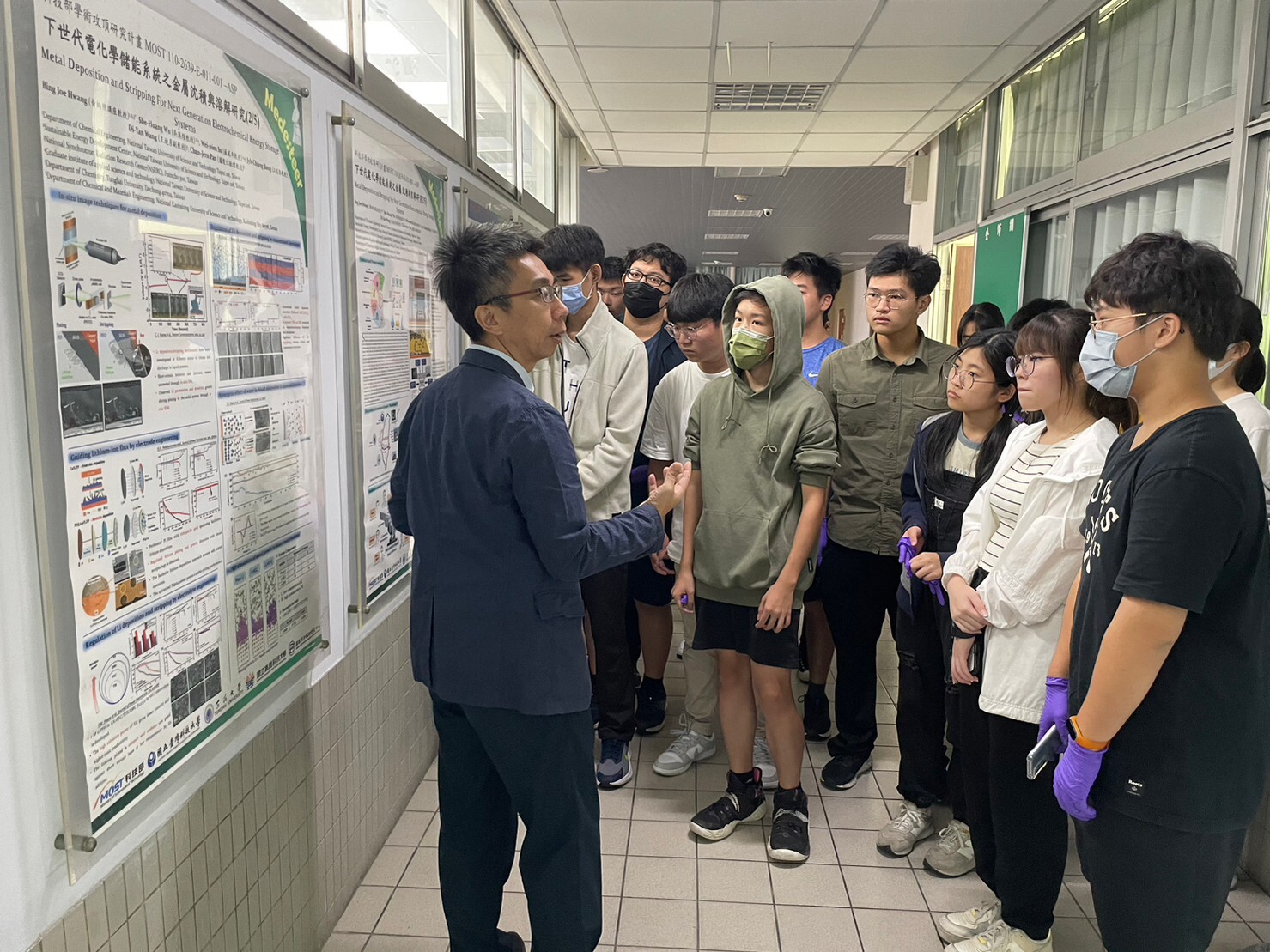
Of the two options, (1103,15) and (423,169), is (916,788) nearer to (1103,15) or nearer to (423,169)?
(423,169)

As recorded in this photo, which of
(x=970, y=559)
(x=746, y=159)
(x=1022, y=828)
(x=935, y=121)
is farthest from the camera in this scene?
(x=746, y=159)

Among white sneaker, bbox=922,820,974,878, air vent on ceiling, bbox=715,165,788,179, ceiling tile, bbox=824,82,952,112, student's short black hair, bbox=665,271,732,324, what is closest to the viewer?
white sneaker, bbox=922,820,974,878

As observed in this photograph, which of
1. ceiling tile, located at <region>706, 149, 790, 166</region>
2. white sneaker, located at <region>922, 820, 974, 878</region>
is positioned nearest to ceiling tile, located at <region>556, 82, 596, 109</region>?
ceiling tile, located at <region>706, 149, 790, 166</region>

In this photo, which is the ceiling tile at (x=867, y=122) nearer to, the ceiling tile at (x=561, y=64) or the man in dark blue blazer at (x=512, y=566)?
the ceiling tile at (x=561, y=64)

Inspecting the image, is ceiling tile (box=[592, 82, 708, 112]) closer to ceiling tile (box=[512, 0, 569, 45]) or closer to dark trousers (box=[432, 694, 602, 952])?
ceiling tile (box=[512, 0, 569, 45])

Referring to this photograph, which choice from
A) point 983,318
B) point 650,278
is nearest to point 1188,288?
point 650,278

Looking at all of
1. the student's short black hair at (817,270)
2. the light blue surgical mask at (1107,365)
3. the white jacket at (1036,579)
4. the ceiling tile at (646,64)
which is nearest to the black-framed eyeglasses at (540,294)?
the light blue surgical mask at (1107,365)

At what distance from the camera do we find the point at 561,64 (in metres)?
4.71

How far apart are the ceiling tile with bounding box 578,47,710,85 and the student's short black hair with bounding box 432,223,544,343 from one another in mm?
3291

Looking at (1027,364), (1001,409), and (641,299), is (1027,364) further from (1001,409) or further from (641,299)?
(641,299)

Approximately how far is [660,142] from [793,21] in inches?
109

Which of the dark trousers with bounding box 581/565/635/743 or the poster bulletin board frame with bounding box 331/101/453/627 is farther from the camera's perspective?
the dark trousers with bounding box 581/565/635/743

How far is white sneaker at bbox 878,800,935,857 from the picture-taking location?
2.48 meters

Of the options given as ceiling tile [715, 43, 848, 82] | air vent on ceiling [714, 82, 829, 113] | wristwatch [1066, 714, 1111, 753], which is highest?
air vent on ceiling [714, 82, 829, 113]
